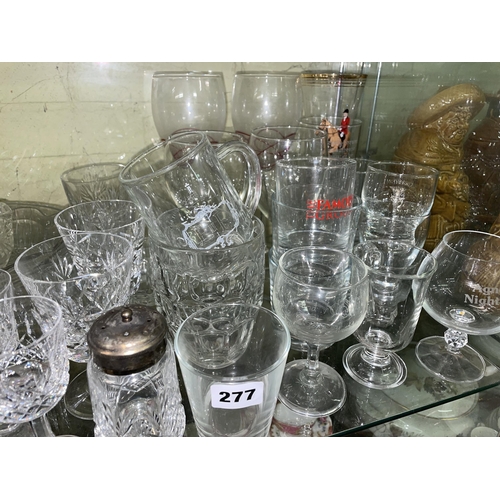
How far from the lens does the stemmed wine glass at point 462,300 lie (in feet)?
1.71

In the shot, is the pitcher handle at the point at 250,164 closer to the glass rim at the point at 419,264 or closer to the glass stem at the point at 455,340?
the glass rim at the point at 419,264

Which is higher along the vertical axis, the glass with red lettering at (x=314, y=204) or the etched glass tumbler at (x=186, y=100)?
the etched glass tumbler at (x=186, y=100)

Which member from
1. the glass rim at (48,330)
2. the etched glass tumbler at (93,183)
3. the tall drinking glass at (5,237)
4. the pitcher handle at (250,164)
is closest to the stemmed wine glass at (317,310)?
the pitcher handle at (250,164)

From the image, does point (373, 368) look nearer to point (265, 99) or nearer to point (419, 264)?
point (419, 264)

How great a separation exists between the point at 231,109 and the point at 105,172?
0.26 m

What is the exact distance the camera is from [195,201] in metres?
0.52

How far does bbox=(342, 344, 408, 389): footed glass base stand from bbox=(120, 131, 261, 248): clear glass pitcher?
0.23 metres

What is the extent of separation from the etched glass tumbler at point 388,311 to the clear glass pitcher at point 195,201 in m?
0.18

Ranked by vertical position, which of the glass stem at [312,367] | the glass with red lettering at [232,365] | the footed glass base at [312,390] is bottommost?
the footed glass base at [312,390]

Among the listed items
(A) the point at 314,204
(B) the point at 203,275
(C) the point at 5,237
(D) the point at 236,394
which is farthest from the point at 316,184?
(C) the point at 5,237
